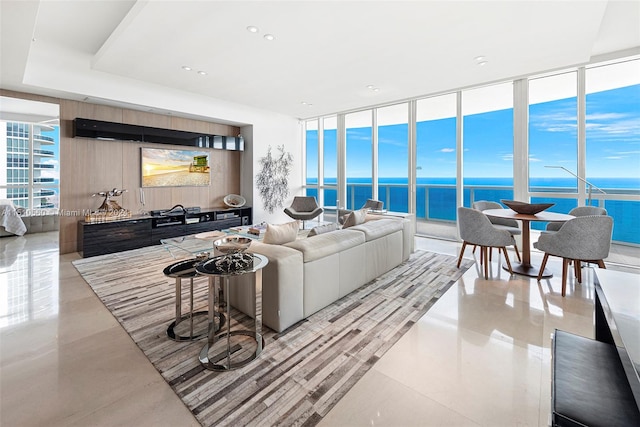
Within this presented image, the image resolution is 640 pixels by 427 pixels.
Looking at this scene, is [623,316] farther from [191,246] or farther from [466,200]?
[466,200]

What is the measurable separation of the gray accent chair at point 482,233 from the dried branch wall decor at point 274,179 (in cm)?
472

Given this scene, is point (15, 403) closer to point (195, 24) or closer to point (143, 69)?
point (195, 24)

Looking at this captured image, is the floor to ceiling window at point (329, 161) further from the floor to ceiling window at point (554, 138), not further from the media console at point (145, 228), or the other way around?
the floor to ceiling window at point (554, 138)

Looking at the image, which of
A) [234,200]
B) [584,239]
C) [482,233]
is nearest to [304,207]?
[234,200]

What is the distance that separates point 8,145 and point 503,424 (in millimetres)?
10703

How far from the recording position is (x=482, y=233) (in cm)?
371

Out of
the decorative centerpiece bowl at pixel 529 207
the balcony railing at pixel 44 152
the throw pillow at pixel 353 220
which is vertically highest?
the balcony railing at pixel 44 152

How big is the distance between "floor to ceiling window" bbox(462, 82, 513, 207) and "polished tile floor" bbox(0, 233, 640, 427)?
278 cm

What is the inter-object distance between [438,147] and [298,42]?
3724mm

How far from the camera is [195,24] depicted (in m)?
3.14

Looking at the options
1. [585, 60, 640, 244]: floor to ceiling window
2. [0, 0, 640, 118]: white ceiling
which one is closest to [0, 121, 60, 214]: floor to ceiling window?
[0, 0, 640, 118]: white ceiling

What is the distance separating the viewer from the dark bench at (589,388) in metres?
0.78

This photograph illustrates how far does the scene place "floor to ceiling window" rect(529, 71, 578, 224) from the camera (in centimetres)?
467

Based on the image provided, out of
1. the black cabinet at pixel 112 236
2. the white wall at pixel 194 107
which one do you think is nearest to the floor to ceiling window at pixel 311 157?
the white wall at pixel 194 107
